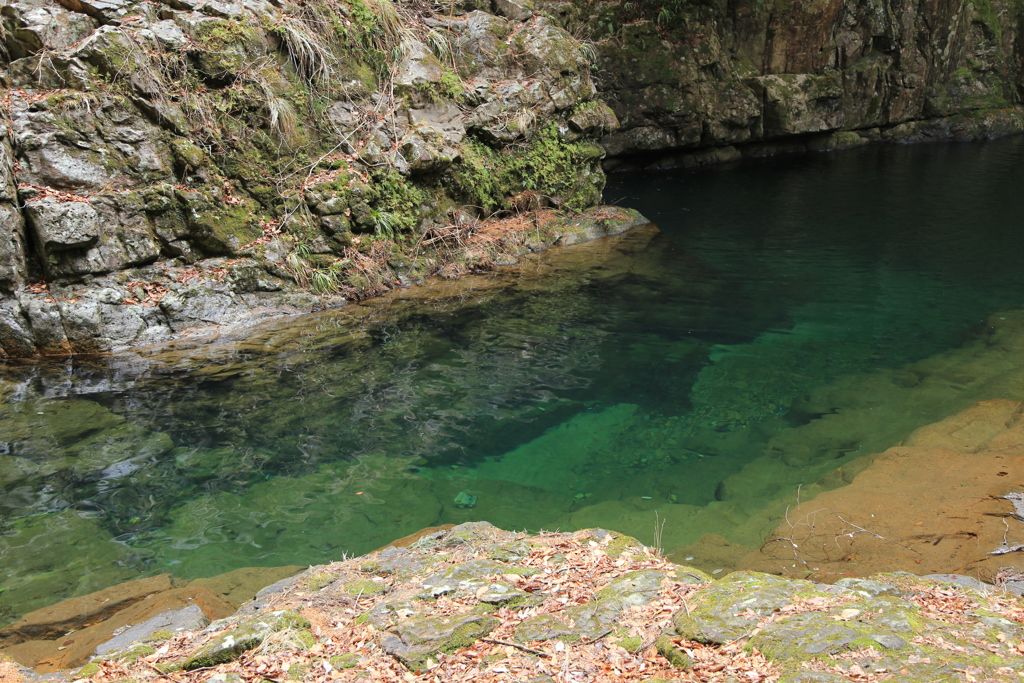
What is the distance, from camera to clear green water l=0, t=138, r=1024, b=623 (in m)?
5.32

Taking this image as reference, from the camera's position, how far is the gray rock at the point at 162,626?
146 inches

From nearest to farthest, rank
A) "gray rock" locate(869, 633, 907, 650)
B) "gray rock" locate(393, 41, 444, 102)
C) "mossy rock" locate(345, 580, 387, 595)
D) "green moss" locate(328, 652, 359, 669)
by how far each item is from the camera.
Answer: "gray rock" locate(869, 633, 907, 650) → "green moss" locate(328, 652, 359, 669) → "mossy rock" locate(345, 580, 387, 595) → "gray rock" locate(393, 41, 444, 102)

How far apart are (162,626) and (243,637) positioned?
97cm

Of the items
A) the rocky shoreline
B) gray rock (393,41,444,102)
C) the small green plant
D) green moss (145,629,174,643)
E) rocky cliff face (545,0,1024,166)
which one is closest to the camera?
green moss (145,629,174,643)

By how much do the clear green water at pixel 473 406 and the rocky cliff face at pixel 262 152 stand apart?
3.65 ft

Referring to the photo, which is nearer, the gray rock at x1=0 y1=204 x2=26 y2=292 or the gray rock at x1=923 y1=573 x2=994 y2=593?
the gray rock at x1=923 y1=573 x2=994 y2=593

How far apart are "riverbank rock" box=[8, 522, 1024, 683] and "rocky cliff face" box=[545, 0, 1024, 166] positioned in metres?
17.2

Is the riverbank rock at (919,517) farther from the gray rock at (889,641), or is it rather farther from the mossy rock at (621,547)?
the gray rock at (889,641)

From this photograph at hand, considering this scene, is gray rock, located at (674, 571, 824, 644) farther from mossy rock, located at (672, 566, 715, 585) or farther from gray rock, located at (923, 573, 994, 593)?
gray rock, located at (923, 573, 994, 593)

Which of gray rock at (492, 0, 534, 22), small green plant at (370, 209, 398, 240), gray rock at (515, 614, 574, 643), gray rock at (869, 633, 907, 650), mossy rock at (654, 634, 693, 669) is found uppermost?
gray rock at (492, 0, 534, 22)

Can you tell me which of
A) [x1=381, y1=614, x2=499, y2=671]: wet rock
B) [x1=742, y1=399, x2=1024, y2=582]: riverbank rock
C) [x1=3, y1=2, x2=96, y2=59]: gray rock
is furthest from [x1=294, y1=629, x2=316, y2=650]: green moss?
[x1=3, y1=2, x2=96, y2=59]: gray rock

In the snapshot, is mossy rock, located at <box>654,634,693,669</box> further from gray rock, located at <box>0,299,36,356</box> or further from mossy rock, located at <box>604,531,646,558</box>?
gray rock, located at <box>0,299,36,356</box>

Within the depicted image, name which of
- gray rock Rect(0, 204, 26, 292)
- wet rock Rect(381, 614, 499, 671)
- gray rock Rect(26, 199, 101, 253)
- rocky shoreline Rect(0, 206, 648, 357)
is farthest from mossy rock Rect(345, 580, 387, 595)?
gray rock Rect(0, 204, 26, 292)

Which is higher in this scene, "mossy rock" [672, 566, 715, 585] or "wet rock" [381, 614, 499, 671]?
"wet rock" [381, 614, 499, 671]
